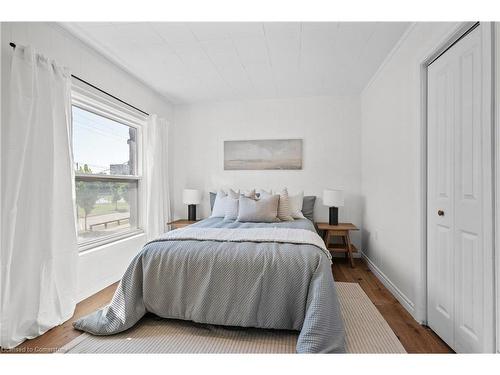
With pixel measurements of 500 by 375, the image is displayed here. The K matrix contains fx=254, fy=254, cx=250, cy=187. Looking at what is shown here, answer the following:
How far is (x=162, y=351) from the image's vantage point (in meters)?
1.65

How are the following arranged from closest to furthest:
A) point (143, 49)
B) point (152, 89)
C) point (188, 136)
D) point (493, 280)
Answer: point (493, 280) → point (143, 49) → point (152, 89) → point (188, 136)

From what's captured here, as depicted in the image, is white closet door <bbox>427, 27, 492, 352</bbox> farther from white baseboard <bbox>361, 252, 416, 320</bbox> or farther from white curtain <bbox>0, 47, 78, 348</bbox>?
white curtain <bbox>0, 47, 78, 348</bbox>

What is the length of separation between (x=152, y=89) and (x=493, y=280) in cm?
394

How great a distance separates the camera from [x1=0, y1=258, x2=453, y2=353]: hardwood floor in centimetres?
169

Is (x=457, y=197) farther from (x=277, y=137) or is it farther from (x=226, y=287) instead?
(x=277, y=137)

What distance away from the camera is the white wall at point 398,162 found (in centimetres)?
205

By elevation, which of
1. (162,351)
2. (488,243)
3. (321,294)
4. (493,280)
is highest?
(488,243)

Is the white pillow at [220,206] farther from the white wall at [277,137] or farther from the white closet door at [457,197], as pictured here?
the white closet door at [457,197]

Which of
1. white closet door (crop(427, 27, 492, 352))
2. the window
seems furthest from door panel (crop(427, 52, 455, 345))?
the window

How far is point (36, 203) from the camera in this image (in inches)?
74.2

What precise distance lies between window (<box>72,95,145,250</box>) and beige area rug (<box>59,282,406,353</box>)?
3.79ft
